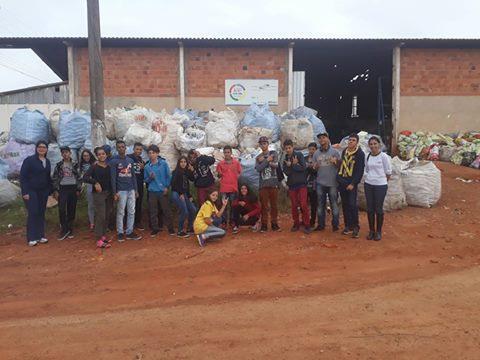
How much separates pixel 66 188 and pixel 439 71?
11214 millimetres

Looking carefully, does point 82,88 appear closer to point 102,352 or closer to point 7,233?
point 7,233

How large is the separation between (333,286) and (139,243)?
9.46ft

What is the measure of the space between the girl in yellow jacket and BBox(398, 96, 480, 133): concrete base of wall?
343 inches

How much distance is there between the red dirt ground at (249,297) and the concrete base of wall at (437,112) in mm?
6937

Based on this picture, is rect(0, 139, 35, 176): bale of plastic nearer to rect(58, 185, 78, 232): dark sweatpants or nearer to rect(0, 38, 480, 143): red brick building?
rect(58, 185, 78, 232): dark sweatpants

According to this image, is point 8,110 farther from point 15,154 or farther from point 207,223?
point 207,223

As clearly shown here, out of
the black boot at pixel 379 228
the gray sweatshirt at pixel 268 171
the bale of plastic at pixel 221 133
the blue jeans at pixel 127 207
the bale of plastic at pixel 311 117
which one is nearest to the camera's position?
the black boot at pixel 379 228

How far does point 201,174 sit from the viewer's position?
6.24 metres

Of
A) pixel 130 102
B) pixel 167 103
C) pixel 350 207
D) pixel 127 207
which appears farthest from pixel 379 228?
Result: pixel 130 102

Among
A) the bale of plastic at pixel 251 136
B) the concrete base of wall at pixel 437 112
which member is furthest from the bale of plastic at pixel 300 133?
the concrete base of wall at pixel 437 112

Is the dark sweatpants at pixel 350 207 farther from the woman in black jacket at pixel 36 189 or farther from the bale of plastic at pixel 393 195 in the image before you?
the woman in black jacket at pixel 36 189

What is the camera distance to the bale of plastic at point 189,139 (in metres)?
7.61

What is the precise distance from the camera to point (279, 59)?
40.3 ft

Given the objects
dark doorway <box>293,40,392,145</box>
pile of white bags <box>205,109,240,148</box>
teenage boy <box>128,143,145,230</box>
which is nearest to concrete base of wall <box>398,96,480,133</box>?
dark doorway <box>293,40,392,145</box>
